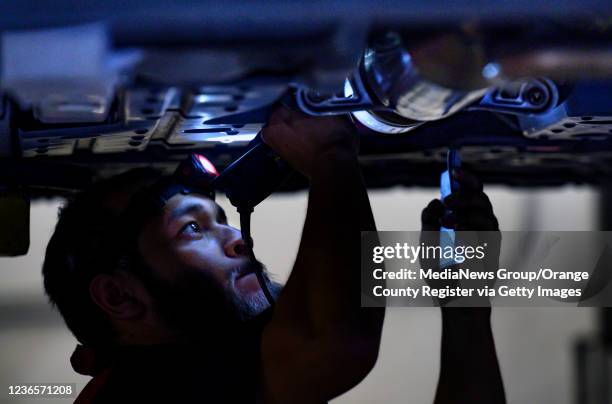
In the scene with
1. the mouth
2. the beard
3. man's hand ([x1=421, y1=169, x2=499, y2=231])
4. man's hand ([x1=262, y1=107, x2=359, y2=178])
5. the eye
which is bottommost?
the beard

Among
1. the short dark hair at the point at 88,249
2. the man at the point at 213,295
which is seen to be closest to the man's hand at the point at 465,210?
the man at the point at 213,295

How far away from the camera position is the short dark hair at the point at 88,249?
1070mm

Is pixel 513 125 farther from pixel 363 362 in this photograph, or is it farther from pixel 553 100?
pixel 363 362

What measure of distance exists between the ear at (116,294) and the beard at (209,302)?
0.07ft

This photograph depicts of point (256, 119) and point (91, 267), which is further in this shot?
point (91, 267)

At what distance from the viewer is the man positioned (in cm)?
89

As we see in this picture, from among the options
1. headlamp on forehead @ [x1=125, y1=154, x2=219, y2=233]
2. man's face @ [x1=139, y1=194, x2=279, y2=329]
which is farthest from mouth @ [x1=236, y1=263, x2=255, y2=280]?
headlamp on forehead @ [x1=125, y1=154, x2=219, y2=233]

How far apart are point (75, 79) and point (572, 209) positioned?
2235 millimetres

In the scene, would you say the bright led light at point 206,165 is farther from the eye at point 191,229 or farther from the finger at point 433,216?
the finger at point 433,216

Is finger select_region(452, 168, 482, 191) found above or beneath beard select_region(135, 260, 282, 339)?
above

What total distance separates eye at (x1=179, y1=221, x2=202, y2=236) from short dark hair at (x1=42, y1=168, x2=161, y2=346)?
0.29ft

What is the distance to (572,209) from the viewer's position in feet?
8.35

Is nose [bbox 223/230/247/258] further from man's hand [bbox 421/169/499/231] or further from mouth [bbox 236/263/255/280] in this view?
man's hand [bbox 421/169/499/231]

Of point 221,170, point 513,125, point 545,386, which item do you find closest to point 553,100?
point 513,125
